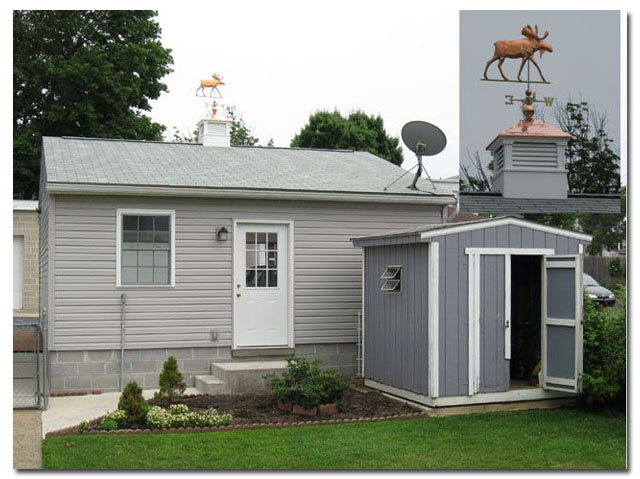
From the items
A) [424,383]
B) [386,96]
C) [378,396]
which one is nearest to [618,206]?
[424,383]

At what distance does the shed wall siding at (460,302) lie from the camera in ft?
29.3

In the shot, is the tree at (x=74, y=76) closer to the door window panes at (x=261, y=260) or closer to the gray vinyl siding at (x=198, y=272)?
the gray vinyl siding at (x=198, y=272)

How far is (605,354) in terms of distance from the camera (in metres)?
9.05

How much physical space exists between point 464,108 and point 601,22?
1.57 meters

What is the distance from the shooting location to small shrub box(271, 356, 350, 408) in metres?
8.76

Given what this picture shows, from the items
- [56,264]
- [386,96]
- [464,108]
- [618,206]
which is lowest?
[56,264]

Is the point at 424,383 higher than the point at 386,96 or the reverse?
the reverse

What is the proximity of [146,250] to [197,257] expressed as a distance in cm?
65

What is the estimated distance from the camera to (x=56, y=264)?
10.1 meters

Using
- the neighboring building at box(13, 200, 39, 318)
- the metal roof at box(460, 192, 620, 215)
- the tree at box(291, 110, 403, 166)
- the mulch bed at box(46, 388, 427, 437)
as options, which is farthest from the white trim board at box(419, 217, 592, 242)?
the tree at box(291, 110, 403, 166)

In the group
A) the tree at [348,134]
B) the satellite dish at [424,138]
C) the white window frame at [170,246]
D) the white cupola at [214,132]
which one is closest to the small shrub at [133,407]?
the white window frame at [170,246]

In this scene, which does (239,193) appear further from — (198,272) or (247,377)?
(247,377)
